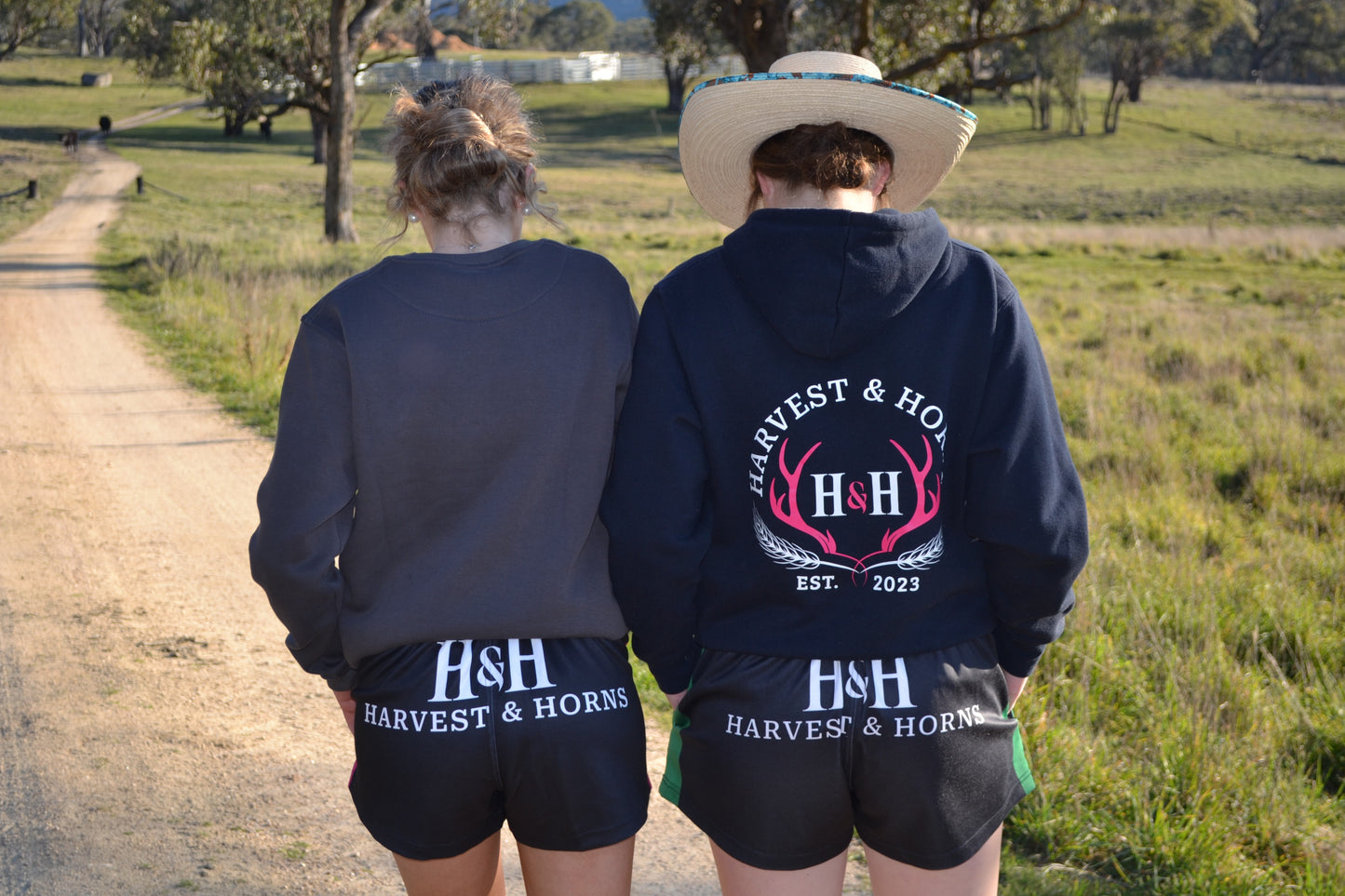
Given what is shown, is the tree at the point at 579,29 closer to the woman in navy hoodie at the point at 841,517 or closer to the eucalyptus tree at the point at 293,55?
the eucalyptus tree at the point at 293,55

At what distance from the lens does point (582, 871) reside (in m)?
2.32

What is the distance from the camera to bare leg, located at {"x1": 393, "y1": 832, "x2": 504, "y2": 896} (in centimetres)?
236

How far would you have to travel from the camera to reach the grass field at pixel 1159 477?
382 centimetres

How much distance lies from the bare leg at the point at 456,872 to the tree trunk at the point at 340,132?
17.7 m

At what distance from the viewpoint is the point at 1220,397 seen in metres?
11.5

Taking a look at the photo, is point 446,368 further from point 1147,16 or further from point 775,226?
point 1147,16

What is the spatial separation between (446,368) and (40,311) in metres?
13.5

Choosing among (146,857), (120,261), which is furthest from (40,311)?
(146,857)

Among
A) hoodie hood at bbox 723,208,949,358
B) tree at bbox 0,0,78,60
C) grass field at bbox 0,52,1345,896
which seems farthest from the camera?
tree at bbox 0,0,78,60

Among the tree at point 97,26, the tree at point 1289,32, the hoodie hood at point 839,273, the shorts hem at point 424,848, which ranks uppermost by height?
the tree at point 1289,32

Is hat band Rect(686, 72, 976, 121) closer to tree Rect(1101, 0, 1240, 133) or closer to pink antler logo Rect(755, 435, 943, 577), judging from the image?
pink antler logo Rect(755, 435, 943, 577)

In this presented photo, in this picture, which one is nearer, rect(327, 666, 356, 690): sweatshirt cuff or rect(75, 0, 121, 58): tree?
rect(327, 666, 356, 690): sweatshirt cuff

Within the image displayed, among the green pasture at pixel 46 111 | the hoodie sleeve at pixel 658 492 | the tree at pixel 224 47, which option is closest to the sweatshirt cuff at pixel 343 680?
the hoodie sleeve at pixel 658 492

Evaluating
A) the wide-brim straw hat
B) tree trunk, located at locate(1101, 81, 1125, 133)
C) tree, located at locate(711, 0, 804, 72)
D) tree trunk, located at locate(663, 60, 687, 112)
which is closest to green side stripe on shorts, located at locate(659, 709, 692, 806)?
the wide-brim straw hat
